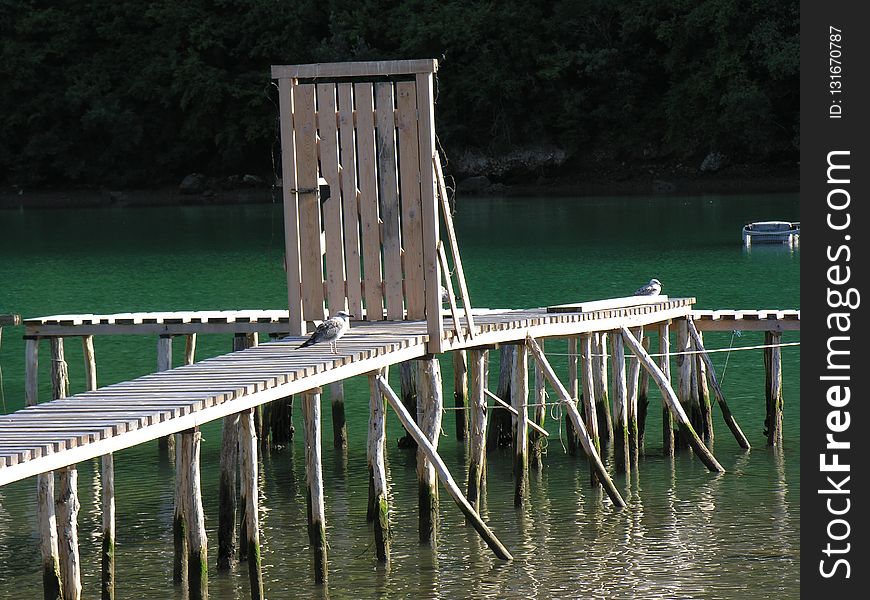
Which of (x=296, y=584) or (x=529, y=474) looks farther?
(x=529, y=474)

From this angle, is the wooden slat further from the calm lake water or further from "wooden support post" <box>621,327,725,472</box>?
"wooden support post" <box>621,327,725,472</box>

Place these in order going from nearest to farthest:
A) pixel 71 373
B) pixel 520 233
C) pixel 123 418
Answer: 1. pixel 123 418
2. pixel 71 373
3. pixel 520 233

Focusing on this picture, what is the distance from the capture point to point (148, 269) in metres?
39.4

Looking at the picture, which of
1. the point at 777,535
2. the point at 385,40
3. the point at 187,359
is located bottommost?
the point at 777,535

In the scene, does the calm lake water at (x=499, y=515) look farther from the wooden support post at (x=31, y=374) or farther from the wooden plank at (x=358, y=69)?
the wooden plank at (x=358, y=69)

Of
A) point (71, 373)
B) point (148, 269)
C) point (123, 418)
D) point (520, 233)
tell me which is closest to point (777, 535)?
point (123, 418)

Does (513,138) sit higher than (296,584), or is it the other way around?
(513,138)

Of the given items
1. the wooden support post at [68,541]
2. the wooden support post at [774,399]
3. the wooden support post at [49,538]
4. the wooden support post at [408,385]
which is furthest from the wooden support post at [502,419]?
the wooden support post at [49,538]

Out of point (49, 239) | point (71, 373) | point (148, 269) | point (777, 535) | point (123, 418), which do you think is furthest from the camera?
point (49, 239)

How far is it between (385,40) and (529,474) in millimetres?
47110

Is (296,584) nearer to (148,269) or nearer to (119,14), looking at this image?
(148,269)

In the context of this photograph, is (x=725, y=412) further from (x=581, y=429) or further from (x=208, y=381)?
(x=208, y=381)

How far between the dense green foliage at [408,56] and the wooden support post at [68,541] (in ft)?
146

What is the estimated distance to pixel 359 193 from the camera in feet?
47.0
